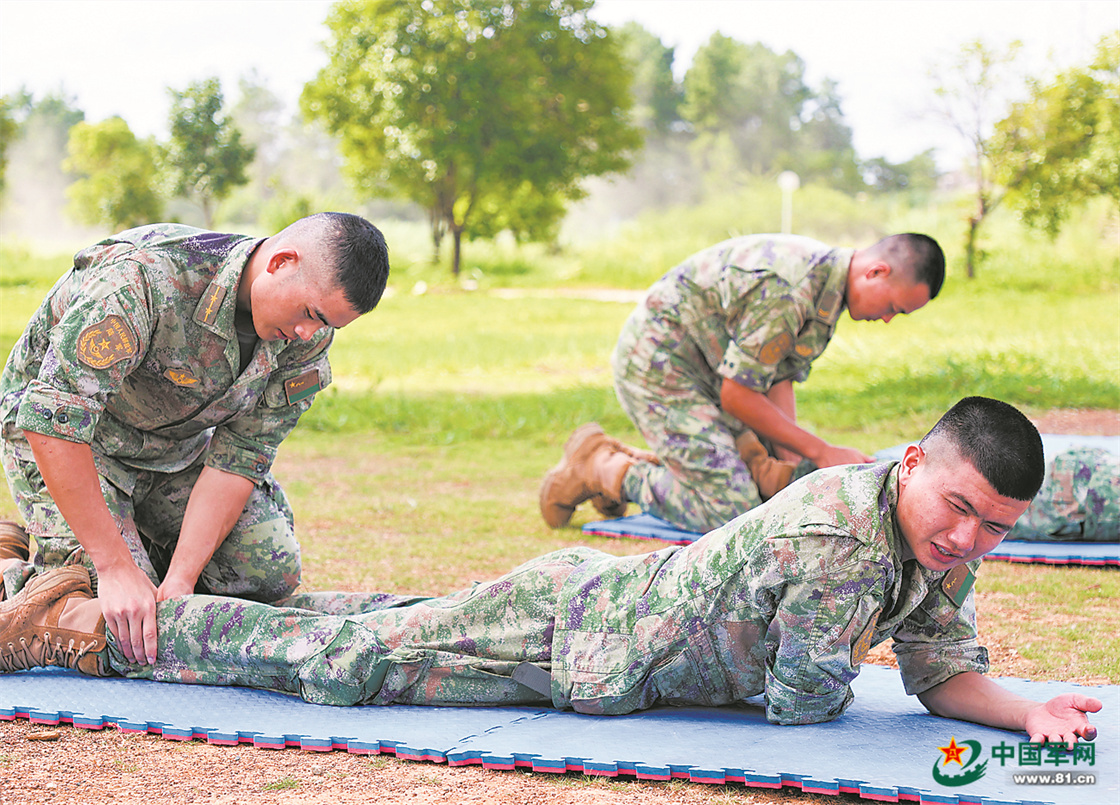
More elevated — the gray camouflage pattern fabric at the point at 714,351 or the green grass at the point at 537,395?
the gray camouflage pattern fabric at the point at 714,351

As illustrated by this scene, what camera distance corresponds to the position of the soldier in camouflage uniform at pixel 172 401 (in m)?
2.56

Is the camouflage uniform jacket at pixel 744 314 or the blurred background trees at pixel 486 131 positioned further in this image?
the blurred background trees at pixel 486 131

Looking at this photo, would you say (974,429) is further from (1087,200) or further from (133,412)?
(1087,200)

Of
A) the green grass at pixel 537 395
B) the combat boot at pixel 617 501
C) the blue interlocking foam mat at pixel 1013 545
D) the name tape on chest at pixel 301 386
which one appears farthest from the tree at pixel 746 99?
the name tape on chest at pixel 301 386

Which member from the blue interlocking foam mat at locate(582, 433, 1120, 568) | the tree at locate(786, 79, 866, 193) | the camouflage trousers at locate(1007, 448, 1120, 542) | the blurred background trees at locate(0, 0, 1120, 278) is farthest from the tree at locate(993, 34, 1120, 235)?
the tree at locate(786, 79, 866, 193)

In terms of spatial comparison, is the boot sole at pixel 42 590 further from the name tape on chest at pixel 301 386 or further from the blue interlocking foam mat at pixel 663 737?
the name tape on chest at pixel 301 386

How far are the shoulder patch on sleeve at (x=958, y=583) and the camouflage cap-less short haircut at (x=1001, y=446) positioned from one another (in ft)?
0.99

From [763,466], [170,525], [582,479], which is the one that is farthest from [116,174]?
[170,525]

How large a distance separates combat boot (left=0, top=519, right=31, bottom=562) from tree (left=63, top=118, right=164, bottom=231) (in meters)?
17.9

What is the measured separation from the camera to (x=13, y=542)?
3.21 m

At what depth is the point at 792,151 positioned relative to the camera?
48.8 meters

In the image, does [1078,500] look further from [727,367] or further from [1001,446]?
[1001,446]

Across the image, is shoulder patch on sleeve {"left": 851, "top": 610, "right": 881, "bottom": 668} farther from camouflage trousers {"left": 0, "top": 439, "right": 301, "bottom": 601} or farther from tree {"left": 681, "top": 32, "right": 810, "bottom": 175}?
tree {"left": 681, "top": 32, "right": 810, "bottom": 175}

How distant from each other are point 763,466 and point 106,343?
287 cm
